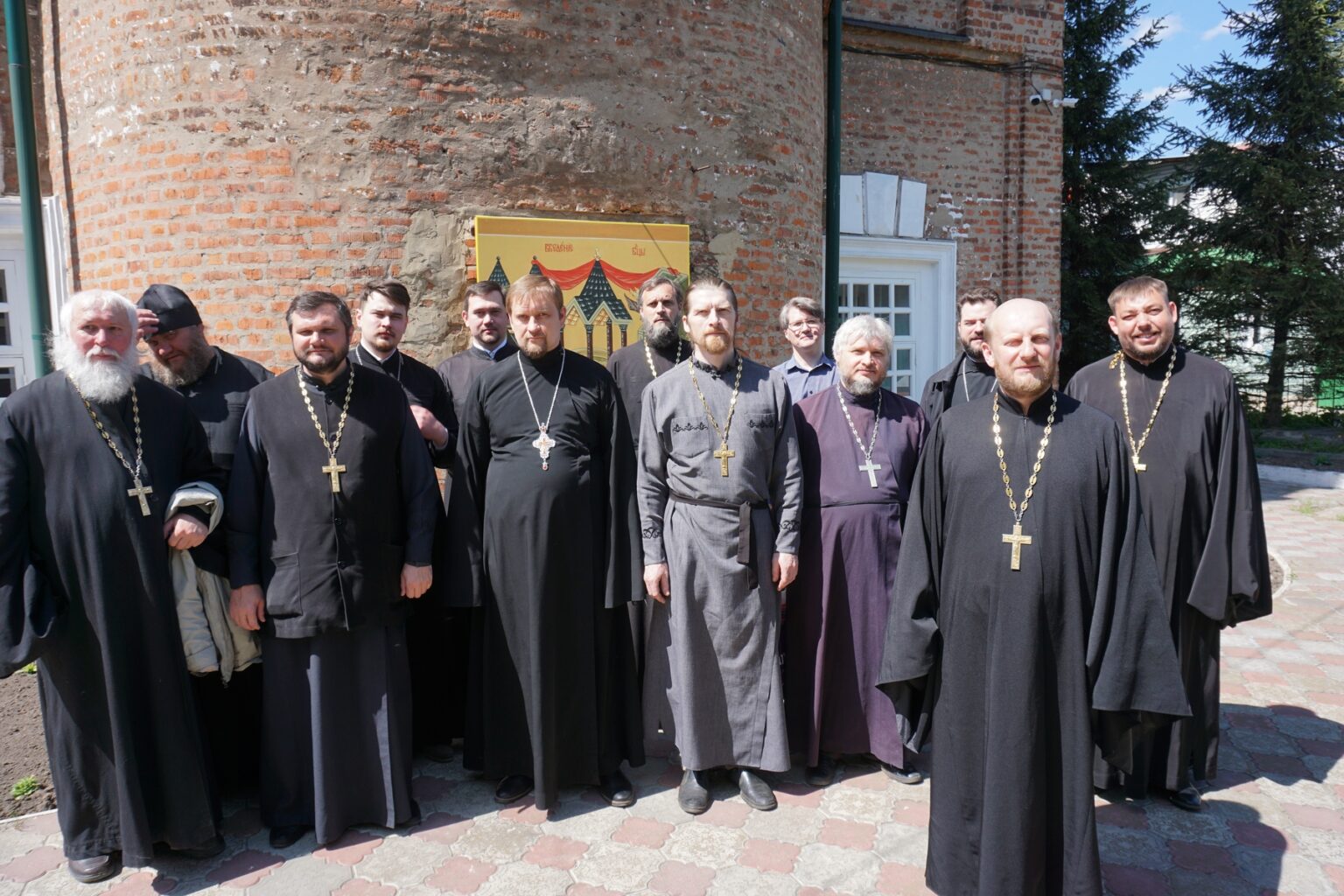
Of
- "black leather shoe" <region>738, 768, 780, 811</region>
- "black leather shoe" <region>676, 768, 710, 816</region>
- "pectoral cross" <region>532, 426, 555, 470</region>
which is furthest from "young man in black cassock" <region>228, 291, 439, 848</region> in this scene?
"black leather shoe" <region>738, 768, 780, 811</region>

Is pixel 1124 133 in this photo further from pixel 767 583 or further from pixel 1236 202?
pixel 767 583

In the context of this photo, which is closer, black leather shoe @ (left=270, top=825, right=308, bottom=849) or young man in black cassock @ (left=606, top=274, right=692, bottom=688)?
black leather shoe @ (left=270, top=825, right=308, bottom=849)

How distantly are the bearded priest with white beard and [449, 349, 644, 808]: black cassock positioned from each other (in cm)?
105

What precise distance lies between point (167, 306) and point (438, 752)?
231cm

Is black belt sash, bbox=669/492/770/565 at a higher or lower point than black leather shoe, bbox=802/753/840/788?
higher

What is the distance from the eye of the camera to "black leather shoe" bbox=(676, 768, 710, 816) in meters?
3.56

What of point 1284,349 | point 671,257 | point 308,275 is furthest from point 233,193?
point 1284,349

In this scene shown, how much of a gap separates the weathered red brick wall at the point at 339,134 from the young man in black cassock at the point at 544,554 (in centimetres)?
198

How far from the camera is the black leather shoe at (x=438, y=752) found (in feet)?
13.6

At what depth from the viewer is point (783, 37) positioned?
21.3 ft

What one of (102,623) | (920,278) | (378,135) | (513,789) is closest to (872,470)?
(513,789)

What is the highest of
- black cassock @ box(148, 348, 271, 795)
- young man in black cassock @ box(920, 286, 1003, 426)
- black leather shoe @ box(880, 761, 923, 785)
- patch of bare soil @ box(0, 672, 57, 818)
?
young man in black cassock @ box(920, 286, 1003, 426)

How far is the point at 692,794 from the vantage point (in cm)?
361

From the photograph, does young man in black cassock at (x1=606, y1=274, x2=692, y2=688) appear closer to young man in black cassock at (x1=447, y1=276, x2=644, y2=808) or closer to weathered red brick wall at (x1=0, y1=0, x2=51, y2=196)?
young man in black cassock at (x1=447, y1=276, x2=644, y2=808)
